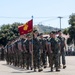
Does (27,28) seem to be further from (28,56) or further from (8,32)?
(8,32)

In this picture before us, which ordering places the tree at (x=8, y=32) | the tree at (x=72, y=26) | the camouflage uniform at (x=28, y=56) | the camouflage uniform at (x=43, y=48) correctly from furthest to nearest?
1. the tree at (x=72, y=26)
2. the tree at (x=8, y=32)
3. the camouflage uniform at (x=28, y=56)
4. the camouflage uniform at (x=43, y=48)

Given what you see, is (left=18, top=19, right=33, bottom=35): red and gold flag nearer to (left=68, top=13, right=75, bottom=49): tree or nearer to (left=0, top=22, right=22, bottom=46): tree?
(left=0, top=22, right=22, bottom=46): tree

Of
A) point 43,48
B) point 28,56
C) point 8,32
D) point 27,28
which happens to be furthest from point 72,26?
point 28,56

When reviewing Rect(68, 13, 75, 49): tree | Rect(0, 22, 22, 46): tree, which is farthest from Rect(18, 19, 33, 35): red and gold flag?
Rect(68, 13, 75, 49): tree

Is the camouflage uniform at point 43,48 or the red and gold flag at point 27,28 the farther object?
the red and gold flag at point 27,28

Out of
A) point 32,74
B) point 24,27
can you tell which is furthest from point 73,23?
point 32,74

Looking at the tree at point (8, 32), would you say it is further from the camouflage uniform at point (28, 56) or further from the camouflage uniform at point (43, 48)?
the camouflage uniform at point (28, 56)

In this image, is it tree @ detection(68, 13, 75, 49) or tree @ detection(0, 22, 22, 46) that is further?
tree @ detection(68, 13, 75, 49)

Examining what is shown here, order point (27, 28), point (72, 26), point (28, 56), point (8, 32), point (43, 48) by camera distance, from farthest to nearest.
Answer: point (8, 32)
point (72, 26)
point (27, 28)
point (43, 48)
point (28, 56)

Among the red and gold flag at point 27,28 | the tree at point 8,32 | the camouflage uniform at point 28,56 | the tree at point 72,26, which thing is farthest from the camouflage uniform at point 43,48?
the tree at point 72,26

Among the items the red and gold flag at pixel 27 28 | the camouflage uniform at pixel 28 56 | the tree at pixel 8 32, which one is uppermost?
the tree at pixel 8 32

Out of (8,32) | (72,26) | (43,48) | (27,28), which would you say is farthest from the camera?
(8,32)

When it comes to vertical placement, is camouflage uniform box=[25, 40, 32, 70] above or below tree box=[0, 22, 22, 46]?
below

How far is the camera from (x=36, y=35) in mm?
17859
